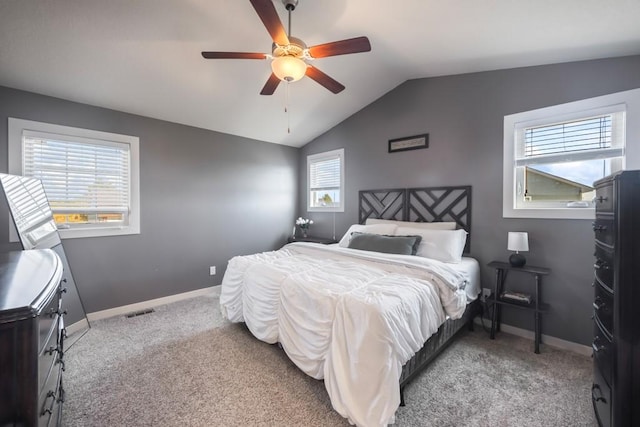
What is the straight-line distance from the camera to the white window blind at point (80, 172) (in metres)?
2.86

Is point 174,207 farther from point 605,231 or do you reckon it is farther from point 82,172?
point 605,231

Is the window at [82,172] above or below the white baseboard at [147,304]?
above

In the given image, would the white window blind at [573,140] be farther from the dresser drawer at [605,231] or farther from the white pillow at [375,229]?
the white pillow at [375,229]

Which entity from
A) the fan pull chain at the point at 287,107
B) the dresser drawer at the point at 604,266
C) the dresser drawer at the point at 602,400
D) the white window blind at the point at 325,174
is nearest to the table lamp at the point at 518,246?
the dresser drawer at the point at 604,266

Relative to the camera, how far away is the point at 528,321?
2.78 m

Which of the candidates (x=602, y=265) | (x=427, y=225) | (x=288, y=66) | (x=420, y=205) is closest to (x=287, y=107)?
(x=288, y=66)

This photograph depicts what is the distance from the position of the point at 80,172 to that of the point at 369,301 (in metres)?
3.64

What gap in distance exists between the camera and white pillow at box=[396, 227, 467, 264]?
9.51ft

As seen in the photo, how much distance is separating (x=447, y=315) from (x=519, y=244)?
1.18m

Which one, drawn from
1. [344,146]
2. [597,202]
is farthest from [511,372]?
[344,146]

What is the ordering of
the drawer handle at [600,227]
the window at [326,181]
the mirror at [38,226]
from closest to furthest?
the drawer handle at [600,227]
the mirror at [38,226]
the window at [326,181]

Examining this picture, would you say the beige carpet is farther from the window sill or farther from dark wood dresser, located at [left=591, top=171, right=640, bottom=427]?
the window sill

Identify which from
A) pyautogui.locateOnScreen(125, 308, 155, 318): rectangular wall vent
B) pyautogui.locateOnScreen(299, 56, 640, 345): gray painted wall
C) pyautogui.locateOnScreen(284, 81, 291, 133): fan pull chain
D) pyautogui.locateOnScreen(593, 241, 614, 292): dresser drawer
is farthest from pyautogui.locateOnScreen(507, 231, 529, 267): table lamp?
pyautogui.locateOnScreen(125, 308, 155, 318): rectangular wall vent

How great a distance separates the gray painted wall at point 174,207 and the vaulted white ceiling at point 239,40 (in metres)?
0.24
